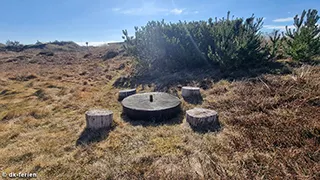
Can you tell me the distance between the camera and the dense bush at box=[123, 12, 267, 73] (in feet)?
22.9

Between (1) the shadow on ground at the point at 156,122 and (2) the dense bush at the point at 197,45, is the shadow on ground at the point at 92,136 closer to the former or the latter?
(1) the shadow on ground at the point at 156,122

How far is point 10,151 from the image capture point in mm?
3312

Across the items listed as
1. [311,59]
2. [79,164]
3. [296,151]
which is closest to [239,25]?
[311,59]

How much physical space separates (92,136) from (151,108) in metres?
1.43

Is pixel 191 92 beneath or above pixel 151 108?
above

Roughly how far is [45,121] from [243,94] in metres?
5.31

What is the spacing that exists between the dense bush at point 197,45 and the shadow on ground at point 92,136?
207 inches

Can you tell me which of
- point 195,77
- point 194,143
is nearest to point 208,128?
point 194,143

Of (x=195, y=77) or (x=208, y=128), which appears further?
(x=195, y=77)

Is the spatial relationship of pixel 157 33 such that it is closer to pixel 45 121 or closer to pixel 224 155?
pixel 45 121

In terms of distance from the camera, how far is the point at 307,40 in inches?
250

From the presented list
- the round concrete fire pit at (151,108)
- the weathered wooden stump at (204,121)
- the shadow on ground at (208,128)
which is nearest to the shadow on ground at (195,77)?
the round concrete fire pit at (151,108)

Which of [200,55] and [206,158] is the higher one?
[200,55]

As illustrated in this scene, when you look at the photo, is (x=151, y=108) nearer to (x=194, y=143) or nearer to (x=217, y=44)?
(x=194, y=143)
